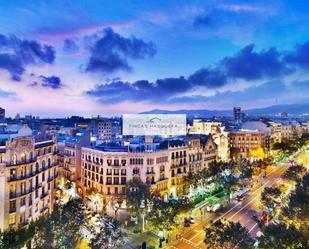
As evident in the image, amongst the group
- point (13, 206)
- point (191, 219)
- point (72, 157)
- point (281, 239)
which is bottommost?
point (191, 219)

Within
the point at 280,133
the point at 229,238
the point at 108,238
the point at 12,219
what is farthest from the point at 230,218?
the point at 280,133

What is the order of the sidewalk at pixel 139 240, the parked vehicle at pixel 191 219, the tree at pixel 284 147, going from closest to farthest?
the sidewalk at pixel 139 240, the parked vehicle at pixel 191 219, the tree at pixel 284 147

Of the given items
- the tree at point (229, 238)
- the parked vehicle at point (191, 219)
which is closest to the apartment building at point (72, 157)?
the parked vehicle at point (191, 219)

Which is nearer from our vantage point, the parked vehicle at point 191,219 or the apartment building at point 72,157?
the parked vehicle at point 191,219

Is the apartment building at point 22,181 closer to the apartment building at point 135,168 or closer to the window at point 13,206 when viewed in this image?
the window at point 13,206

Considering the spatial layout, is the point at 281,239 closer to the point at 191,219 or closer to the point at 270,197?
the point at 270,197

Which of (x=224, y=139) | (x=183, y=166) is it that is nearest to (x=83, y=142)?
(x=183, y=166)

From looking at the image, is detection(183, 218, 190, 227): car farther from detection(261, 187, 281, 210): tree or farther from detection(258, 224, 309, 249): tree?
detection(258, 224, 309, 249): tree
